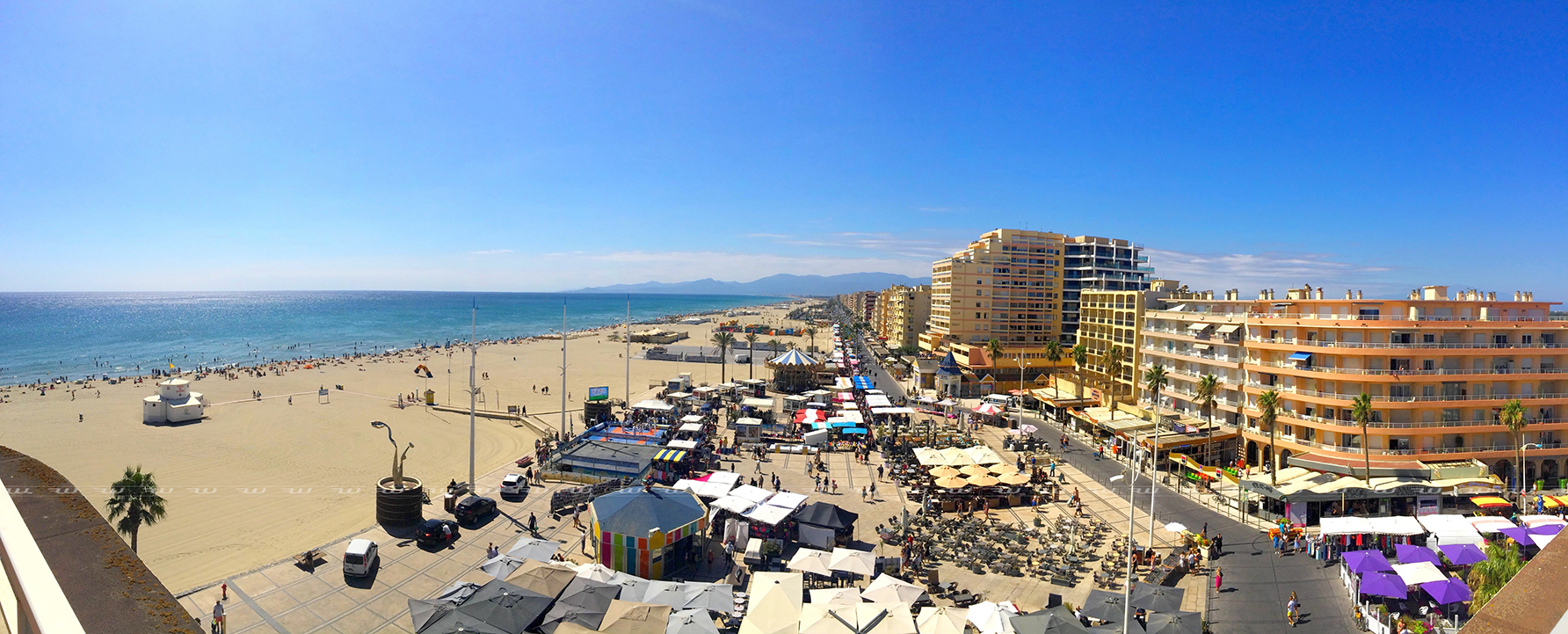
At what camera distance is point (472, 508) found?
86.9 ft

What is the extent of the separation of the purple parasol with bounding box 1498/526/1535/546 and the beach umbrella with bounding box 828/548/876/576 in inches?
883

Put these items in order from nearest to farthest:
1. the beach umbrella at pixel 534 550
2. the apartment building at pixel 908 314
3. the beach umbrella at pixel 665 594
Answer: the beach umbrella at pixel 665 594, the beach umbrella at pixel 534 550, the apartment building at pixel 908 314

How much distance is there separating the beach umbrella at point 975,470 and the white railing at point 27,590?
103ft

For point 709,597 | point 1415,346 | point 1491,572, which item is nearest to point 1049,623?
point 709,597

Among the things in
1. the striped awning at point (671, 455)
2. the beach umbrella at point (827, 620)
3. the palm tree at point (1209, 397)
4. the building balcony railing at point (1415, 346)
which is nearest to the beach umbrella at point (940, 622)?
the beach umbrella at point (827, 620)

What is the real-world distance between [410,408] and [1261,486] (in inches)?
2175

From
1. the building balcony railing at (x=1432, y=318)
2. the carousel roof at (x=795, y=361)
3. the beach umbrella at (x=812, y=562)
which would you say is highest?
the building balcony railing at (x=1432, y=318)

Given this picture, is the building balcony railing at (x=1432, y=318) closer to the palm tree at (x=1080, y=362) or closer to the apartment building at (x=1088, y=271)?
the palm tree at (x=1080, y=362)

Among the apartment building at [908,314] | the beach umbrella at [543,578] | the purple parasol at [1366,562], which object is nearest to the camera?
the beach umbrella at [543,578]

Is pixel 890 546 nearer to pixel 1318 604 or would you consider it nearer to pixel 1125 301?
pixel 1318 604

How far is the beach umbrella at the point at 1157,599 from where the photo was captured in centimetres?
1841

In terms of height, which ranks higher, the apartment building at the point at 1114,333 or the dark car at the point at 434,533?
the apartment building at the point at 1114,333

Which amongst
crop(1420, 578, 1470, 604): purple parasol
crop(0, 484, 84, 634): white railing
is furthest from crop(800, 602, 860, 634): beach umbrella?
crop(1420, 578, 1470, 604): purple parasol

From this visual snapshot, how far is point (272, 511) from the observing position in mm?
28328
